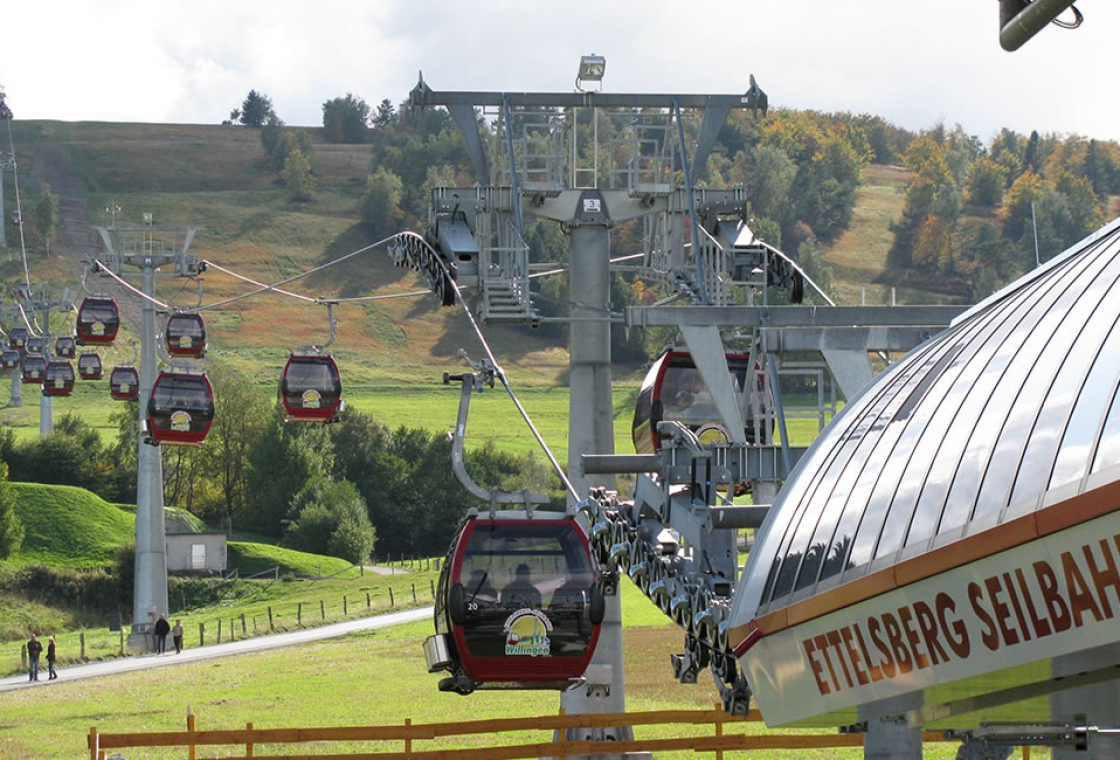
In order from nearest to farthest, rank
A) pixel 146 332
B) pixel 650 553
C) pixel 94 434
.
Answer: pixel 650 553, pixel 146 332, pixel 94 434

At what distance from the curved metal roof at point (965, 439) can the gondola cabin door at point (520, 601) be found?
Answer: 4641mm

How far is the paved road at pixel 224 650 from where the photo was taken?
45.1 meters

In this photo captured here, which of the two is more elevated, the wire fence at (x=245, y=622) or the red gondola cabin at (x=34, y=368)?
the red gondola cabin at (x=34, y=368)

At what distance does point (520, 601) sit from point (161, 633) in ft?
95.7

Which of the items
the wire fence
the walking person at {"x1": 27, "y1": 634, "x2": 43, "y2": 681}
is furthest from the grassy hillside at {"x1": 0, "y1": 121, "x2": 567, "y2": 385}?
the walking person at {"x1": 27, "y1": 634, "x2": 43, "y2": 681}

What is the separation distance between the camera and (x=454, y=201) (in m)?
23.9

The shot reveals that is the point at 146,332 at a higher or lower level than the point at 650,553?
higher

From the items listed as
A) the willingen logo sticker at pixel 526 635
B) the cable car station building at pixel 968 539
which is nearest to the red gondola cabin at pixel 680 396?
the willingen logo sticker at pixel 526 635

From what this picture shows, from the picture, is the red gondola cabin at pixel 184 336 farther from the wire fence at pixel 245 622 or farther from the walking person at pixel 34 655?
the wire fence at pixel 245 622

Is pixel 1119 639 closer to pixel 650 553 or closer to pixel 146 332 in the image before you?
pixel 650 553

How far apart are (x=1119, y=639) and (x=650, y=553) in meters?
8.89

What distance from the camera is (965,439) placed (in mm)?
12852

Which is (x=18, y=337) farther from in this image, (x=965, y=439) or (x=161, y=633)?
(x=965, y=439)

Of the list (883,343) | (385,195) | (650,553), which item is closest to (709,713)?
(650,553)
